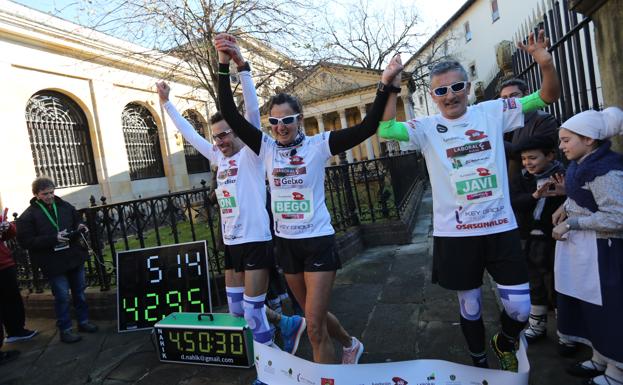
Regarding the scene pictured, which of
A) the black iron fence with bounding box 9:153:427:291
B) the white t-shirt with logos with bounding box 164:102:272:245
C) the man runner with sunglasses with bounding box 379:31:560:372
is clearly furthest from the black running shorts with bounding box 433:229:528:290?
the black iron fence with bounding box 9:153:427:291

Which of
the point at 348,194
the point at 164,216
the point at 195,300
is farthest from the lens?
the point at 348,194

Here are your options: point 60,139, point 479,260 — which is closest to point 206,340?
point 479,260

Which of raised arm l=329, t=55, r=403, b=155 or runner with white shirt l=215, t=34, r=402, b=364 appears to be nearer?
raised arm l=329, t=55, r=403, b=155

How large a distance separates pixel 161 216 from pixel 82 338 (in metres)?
1.85

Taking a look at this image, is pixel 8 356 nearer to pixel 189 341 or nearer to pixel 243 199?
pixel 189 341

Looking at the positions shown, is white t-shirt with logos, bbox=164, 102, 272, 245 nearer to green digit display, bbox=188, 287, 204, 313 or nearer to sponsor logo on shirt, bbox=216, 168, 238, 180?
sponsor logo on shirt, bbox=216, 168, 238, 180

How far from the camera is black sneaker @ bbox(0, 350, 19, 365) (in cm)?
443

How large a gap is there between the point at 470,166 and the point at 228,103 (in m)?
1.71

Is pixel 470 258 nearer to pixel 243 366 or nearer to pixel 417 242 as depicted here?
pixel 243 366

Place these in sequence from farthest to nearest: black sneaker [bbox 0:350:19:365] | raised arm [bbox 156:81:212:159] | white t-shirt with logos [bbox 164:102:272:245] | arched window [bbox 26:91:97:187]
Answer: arched window [bbox 26:91:97:187] → black sneaker [bbox 0:350:19:365] → raised arm [bbox 156:81:212:159] → white t-shirt with logos [bbox 164:102:272:245]

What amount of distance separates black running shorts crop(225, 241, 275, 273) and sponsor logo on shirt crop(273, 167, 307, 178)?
0.66m

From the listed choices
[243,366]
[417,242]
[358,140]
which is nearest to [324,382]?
[243,366]

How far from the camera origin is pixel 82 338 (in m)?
4.78

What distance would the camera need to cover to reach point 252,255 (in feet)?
9.89
